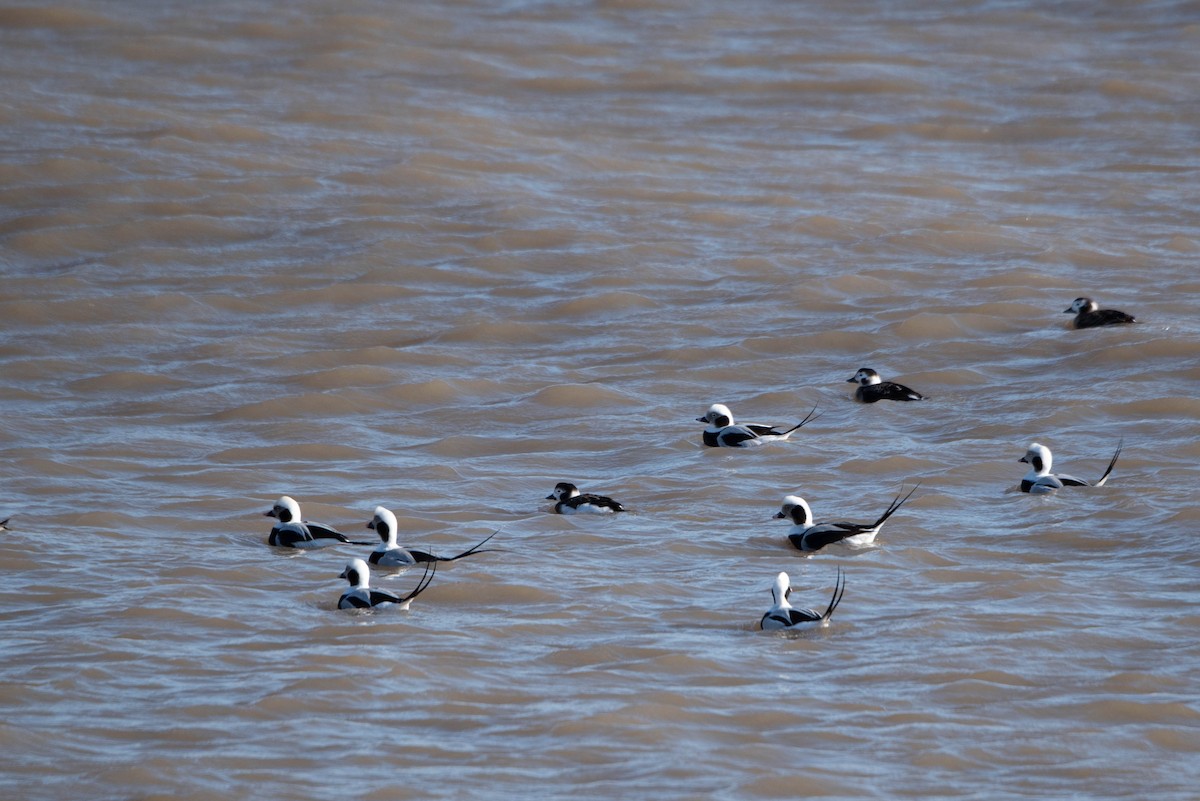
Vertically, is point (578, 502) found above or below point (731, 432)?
below

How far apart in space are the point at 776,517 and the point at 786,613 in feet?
7.66

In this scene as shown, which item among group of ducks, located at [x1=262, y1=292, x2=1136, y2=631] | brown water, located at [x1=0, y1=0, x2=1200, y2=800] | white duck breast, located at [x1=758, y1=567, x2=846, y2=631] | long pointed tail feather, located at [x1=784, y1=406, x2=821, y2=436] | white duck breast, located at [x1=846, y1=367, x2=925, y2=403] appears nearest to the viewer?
brown water, located at [x1=0, y1=0, x2=1200, y2=800]

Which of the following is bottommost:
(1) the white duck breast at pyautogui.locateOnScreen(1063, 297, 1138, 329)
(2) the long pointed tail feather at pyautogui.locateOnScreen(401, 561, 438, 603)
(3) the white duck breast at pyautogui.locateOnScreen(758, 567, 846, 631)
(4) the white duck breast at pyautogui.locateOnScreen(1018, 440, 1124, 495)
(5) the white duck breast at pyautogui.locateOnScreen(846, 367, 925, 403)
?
(2) the long pointed tail feather at pyautogui.locateOnScreen(401, 561, 438, 603)

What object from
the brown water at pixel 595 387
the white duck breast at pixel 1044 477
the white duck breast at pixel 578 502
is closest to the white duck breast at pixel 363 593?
the brown water at pixel 595 387

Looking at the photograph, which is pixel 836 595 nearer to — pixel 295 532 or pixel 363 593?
pixel 363 593

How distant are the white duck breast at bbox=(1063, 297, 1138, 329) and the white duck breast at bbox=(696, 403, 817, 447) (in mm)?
3140

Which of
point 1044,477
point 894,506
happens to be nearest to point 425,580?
point 894,506

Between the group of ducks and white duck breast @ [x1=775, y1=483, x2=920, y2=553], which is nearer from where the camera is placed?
the group of ducks

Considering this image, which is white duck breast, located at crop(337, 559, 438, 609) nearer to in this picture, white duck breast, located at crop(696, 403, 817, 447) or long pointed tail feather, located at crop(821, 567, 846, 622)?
long pointed tail feather, located at crop(821, 567, 846, 622)

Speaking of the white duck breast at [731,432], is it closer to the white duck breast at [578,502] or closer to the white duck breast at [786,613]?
the white duck breast at [578,502]

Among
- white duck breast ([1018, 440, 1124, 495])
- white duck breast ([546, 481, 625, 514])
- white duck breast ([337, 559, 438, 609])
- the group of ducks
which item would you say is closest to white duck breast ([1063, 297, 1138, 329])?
the group of ducks

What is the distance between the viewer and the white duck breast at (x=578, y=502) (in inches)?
444

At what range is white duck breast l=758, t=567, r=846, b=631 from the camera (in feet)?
29.7

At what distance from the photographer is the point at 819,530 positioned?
10594 millimetres
